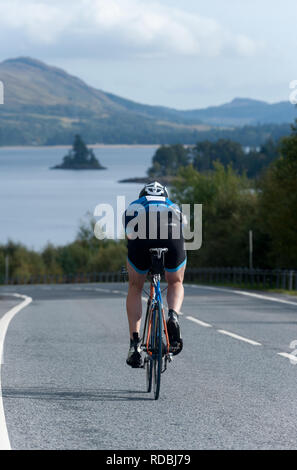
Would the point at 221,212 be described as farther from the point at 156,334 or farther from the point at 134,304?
the point at 156,334

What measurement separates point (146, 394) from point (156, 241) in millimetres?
1360

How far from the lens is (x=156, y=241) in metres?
7.21

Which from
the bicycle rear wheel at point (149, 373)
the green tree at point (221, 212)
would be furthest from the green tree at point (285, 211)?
the bicycle rear wheel at point (149, 373)

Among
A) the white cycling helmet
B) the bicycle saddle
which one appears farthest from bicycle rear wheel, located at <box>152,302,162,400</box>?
the white cycling helmet

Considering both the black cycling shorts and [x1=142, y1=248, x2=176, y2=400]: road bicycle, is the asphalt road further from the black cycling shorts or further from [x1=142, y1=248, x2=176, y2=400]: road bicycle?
the black cycling shorts

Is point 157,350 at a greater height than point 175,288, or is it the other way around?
point 175,288

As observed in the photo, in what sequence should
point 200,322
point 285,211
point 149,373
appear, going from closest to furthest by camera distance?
point 149,373 → point 200,322 → point 285,211

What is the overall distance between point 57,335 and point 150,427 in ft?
22.9

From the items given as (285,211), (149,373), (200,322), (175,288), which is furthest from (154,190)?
(285,211)

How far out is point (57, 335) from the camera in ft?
41.9

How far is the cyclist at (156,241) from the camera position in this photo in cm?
720

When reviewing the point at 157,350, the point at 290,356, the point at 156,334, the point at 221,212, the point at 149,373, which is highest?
the point at 221,212

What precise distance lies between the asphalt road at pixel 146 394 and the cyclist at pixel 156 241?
677 millimetres
